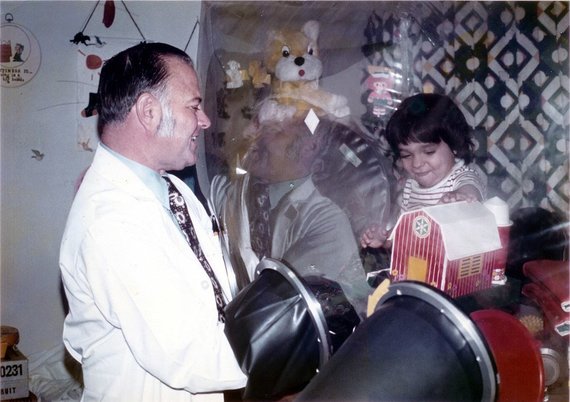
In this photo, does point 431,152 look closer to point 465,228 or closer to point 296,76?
point 465,228

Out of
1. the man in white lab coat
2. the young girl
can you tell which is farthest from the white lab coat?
the young girl

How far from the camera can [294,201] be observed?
1.23m

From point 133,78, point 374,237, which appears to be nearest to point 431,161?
point 374,237

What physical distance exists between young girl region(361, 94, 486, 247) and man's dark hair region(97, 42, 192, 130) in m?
0.47

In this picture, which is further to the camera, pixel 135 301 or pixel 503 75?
pixel 503 75

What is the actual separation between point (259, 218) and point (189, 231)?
345mm

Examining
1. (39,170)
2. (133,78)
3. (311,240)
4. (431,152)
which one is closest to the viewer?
(133,78)

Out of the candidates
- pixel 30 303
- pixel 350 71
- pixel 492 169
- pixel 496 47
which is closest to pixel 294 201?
pixel 350 71

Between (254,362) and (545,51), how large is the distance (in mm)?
825

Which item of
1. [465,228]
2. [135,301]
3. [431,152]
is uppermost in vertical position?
[431,152]

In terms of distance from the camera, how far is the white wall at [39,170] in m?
1.60

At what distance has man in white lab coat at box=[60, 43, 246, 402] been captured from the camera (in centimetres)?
79

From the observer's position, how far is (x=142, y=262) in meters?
0.79

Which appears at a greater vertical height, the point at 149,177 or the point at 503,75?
the point at 503,75
